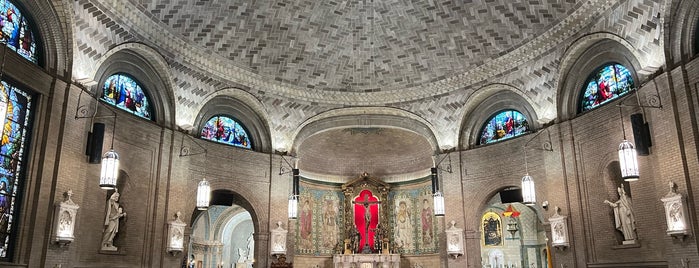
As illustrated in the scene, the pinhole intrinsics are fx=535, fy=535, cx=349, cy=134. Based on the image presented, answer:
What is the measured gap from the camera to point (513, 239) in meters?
28.2

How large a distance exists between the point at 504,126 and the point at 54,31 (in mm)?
16108

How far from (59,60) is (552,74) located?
1553 centimetres

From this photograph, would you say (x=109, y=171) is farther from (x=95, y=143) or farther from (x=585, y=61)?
(x=585, y=61)

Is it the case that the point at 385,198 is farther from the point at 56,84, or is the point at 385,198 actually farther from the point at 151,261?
the point at 56,84

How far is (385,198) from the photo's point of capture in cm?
2753

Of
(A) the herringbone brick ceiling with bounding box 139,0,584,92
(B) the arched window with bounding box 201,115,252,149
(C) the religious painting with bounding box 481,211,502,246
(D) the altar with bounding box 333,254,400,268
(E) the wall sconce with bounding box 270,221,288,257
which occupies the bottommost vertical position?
(D) the altar with bounding box 333,254,400,268

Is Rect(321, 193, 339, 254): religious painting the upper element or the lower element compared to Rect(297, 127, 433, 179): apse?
lower

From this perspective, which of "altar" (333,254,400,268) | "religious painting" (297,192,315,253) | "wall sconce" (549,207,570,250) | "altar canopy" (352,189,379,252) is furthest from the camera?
"altar canopy" (352,189,379,252)

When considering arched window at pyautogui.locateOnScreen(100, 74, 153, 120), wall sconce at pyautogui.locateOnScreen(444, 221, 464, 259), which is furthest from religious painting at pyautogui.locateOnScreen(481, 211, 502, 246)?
arched window at pyautogui.locateOnScreen(100, 74, 153, 120)

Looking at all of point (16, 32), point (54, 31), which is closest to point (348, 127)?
point (54, 31)

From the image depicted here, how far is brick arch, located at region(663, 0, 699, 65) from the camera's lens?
45.2 ft

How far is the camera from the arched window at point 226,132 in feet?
69.5

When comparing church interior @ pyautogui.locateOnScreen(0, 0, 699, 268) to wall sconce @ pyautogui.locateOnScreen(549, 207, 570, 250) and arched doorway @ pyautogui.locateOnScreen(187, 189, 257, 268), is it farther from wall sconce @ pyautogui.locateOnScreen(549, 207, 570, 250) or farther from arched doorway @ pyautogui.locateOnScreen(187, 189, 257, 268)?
arched doorway @ pyautogui.locateOnScreen(187, 189, 257, 268)

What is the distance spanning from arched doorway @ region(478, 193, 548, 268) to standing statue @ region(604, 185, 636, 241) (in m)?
10.8
